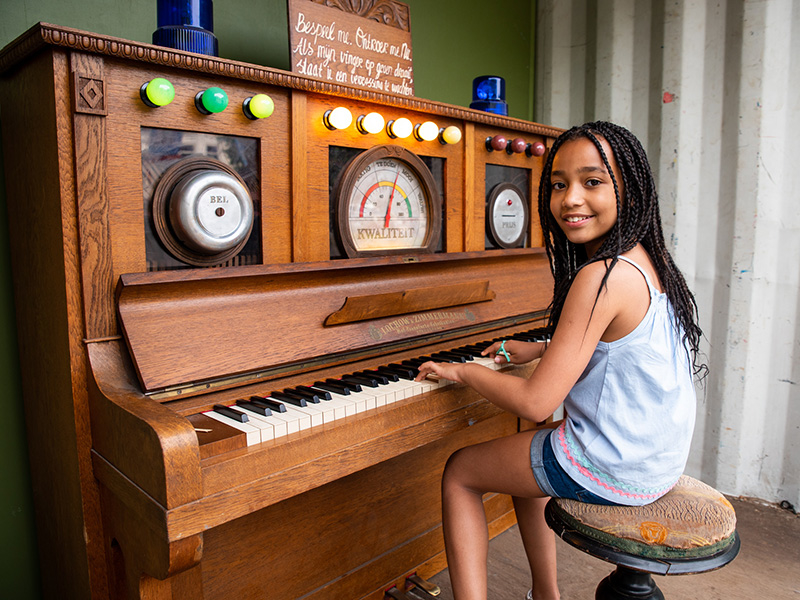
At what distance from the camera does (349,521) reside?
2.03 metres

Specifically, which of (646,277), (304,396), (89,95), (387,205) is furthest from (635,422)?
(89,95)

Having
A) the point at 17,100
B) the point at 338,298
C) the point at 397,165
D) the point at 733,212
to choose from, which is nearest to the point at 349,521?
the point at 338,298

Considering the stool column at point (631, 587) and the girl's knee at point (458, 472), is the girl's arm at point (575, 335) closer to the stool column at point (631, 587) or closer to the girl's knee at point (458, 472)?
the girl's knee at point (458, 472)

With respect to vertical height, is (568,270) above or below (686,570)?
above

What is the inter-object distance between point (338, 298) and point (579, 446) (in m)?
0.80

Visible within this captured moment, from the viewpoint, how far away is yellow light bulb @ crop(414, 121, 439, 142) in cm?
197

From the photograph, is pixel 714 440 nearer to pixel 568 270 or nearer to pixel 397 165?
pixel 568 270

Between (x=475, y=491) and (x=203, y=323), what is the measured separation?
85cm

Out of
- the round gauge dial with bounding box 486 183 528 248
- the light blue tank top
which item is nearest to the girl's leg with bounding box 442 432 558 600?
the light blue tank top

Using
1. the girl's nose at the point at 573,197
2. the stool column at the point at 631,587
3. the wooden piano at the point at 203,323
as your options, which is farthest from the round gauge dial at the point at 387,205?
the stool column at the point at 631,587

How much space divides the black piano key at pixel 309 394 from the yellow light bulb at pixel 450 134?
105 centimetres

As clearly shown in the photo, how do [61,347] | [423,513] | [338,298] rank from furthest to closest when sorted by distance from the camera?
[423,513]
[338,298]
[61,347]

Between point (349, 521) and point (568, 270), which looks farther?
point (349, 521)

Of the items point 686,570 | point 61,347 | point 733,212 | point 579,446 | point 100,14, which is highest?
point 100,14
